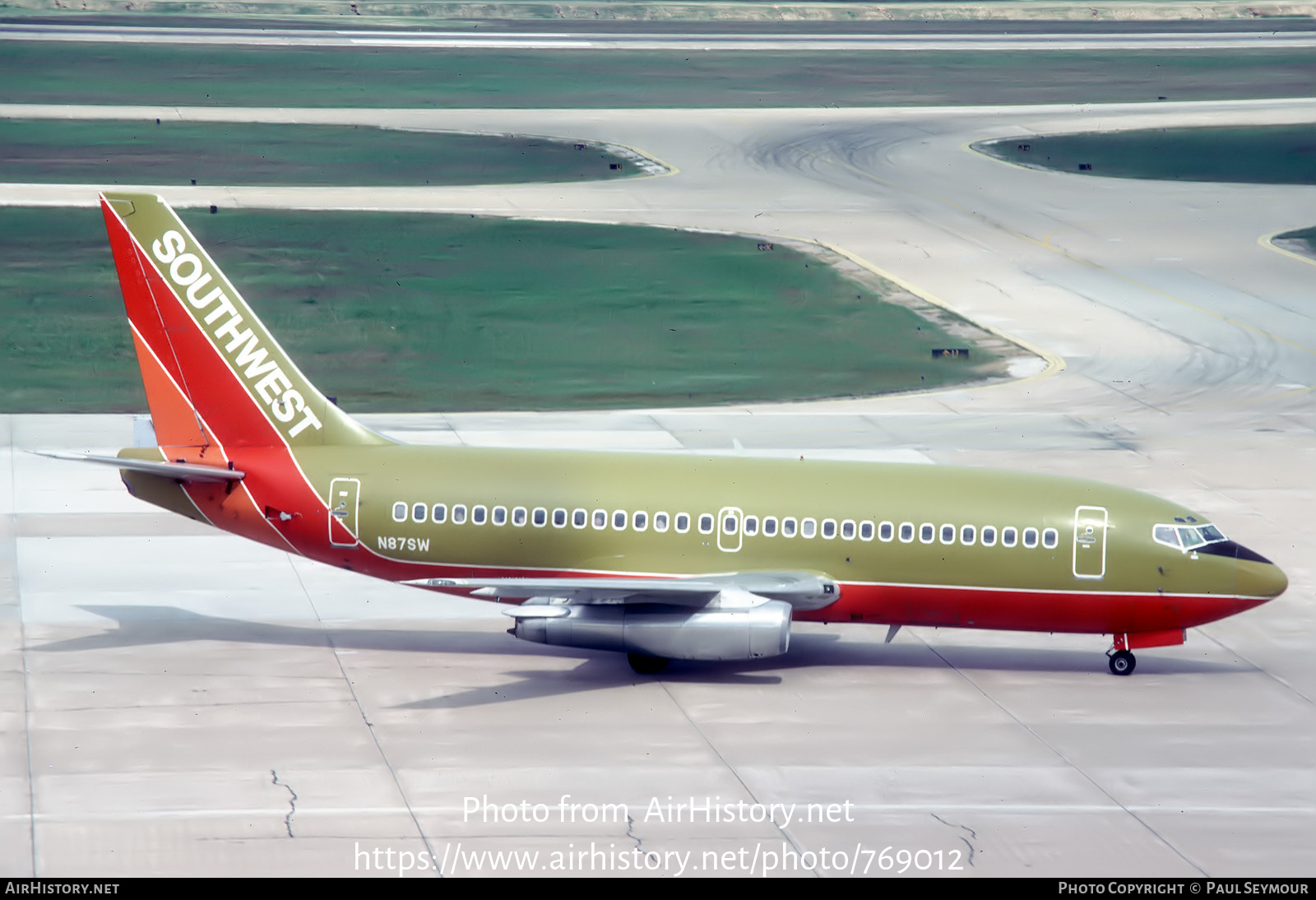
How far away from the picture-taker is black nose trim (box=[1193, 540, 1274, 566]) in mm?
31812

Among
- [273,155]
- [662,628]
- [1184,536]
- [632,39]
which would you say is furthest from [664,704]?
[632,39]

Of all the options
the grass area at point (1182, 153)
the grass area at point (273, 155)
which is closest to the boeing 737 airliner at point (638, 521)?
the grass area at point (273, 155)

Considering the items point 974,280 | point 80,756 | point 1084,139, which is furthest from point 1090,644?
point 1084,139

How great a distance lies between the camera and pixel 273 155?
90.8 metres

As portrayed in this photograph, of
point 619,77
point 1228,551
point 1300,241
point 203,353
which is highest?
point 619,77

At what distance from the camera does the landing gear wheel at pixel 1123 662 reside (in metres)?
32.7

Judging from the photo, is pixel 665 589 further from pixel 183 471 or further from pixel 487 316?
pixel 487 316

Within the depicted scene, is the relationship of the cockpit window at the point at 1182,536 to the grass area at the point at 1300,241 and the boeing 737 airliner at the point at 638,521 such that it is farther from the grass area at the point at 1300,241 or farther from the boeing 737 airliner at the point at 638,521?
the grass area at the point at 1300,241

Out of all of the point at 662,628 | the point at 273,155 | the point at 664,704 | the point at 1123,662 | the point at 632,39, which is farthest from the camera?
the point at 632,39

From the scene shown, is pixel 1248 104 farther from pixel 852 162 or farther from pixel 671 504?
pixel 671 504

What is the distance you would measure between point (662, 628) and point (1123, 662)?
8.58m

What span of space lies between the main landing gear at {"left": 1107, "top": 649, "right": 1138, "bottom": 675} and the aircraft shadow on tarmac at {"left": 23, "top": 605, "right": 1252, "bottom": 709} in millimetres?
412

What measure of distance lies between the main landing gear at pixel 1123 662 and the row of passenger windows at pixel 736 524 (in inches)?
107

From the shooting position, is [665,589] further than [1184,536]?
No
